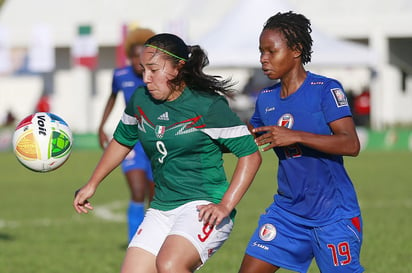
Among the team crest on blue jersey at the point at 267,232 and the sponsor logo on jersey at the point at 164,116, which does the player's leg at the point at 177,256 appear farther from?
the sponsor logo on jersey at the point at 164,116

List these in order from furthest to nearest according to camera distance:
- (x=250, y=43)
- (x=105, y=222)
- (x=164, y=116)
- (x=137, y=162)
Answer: (x=250, y=43), (x=105, y=222), (x=137, y=162), (x=164, y=116)

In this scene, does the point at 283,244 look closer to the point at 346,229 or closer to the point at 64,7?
the point at 346,229

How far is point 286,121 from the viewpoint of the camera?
5832 millimetres

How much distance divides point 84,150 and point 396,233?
19596 millimetres

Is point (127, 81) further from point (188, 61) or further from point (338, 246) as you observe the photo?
point (338, 246)

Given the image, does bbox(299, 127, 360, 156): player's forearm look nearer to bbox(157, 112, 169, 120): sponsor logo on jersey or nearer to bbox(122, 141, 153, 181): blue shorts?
bbox(157, 112, 169, 120): sponsor logo on jersey

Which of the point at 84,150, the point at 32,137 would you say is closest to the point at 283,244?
the point at 32,137

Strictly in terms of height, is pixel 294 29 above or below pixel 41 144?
above

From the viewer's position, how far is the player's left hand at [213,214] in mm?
5430

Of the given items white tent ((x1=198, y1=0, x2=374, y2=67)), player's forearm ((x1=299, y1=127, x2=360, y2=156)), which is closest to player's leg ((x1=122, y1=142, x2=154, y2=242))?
player's forearm ((x1=299, y1=127, x2=360, y2=156))

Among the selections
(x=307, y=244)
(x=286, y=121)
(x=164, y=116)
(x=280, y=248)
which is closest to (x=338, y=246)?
(x=307, y=244)

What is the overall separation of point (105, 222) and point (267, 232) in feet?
24.9

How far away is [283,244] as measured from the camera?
5.85 metres

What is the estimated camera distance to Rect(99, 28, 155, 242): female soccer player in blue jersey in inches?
385
